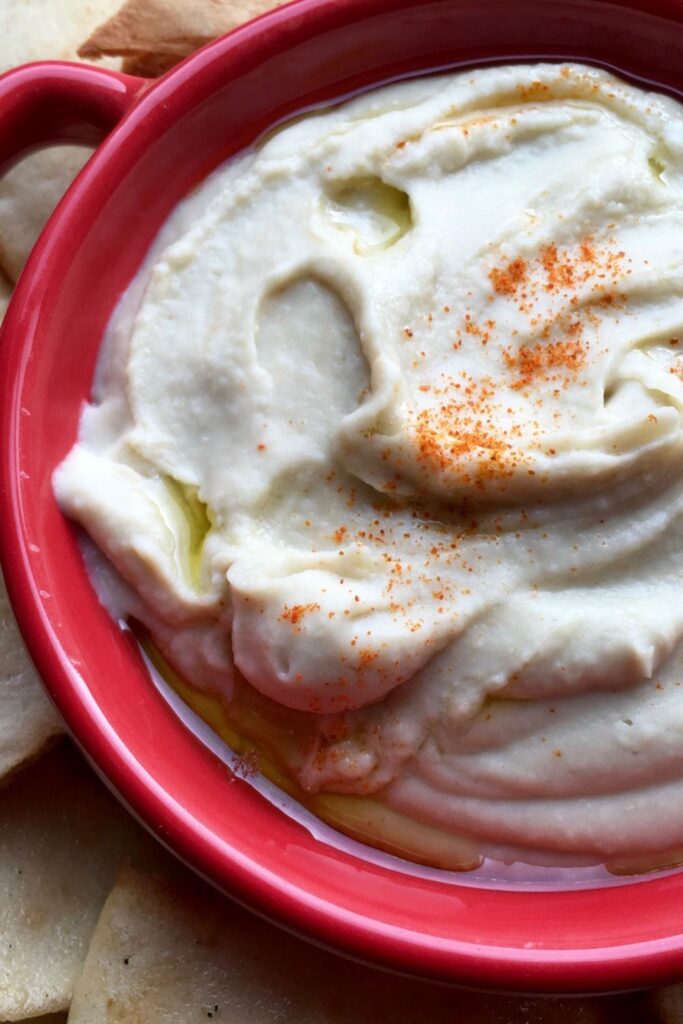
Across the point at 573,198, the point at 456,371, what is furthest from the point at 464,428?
the point at 573,198

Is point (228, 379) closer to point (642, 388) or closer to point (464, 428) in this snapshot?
point (464, 428)

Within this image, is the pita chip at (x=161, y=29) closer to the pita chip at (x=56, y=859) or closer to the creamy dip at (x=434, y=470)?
the creamy dip at (x=434, y=470)

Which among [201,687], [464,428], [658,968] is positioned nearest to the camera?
[658,968]

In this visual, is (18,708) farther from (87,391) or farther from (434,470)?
(434,470)

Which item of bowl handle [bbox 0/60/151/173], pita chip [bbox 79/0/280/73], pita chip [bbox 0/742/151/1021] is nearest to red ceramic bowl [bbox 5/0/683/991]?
bowl handle [bbox 0/60/151/173]

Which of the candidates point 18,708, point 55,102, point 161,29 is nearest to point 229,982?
point 18,708

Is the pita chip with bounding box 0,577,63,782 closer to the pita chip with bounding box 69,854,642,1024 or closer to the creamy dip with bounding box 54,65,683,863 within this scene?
the pita chip with bounding box 69,854,642,1024
